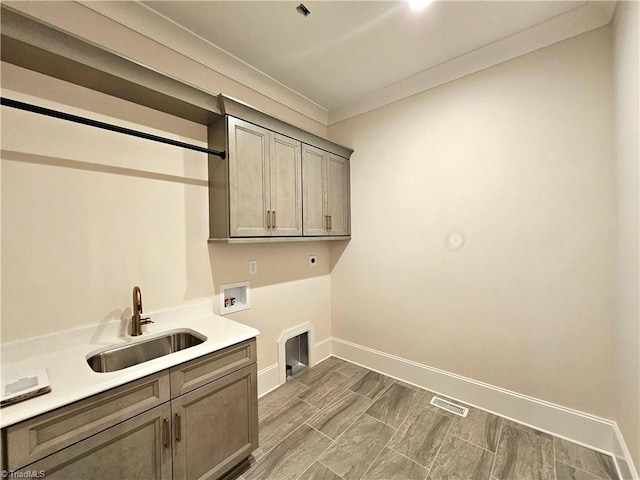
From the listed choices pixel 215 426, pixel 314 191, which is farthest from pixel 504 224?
pixel 215 426

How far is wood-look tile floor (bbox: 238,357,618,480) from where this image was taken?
161 cm

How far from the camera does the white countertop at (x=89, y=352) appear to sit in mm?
997

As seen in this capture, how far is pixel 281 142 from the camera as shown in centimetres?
226

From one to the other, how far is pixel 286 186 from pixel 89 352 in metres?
1.69

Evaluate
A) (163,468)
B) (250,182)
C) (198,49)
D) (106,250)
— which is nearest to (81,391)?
(163,468)

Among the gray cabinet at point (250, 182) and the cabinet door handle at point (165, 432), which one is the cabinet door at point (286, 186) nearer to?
the gray cabinet at point (250, 182)

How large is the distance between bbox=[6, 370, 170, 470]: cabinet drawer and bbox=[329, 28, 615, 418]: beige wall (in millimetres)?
2135

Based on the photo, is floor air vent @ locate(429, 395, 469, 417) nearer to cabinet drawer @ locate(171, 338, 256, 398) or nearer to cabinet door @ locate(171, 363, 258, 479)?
cabinet door @ locate(171, 363, 258, 479)

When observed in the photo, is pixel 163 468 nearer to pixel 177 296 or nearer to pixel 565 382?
pixel 177 296

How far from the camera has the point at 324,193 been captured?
2688 mm

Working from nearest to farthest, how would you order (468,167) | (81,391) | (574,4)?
(81,391) < (574,4) < (468,167)

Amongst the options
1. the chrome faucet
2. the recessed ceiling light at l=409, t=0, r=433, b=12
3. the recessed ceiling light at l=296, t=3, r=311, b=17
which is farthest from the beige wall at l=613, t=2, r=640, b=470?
the chrome faucet

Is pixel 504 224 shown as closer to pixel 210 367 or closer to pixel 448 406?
pixel 448 406

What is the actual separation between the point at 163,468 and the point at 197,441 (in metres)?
0.17
